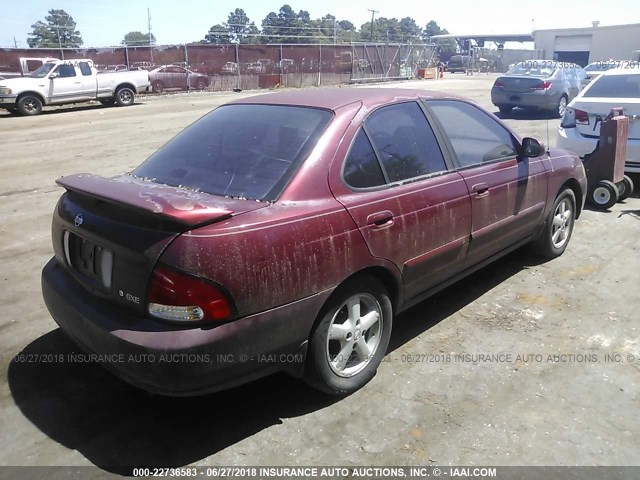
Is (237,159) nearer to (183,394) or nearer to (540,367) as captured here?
(183,394)

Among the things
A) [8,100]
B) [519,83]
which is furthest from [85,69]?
[519,83]

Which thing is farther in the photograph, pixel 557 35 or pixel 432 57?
pixel 557 35

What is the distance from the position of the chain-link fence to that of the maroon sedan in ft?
73.0

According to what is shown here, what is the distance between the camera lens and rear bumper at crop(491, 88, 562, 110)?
15898 millimetres

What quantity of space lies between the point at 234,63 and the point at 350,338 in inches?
1100

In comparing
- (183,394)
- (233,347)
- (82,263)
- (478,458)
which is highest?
(82,263)

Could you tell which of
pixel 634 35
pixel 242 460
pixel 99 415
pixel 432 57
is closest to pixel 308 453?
pixel 242 460

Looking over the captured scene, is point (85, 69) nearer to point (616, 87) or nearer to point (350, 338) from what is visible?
point (616, 87)

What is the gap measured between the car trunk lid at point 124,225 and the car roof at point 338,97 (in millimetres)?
1011

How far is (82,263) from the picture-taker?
305 cm

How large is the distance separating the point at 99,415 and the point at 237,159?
161 cm

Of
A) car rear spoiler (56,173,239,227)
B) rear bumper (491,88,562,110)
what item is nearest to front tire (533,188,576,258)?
car rear spoiler (56,173,239,227)

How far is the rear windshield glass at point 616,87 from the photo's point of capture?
787cm

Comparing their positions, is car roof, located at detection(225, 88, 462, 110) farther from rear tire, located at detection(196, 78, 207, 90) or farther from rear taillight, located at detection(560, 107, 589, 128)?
rear tire, located at detection(196, 78, 207, 90)
